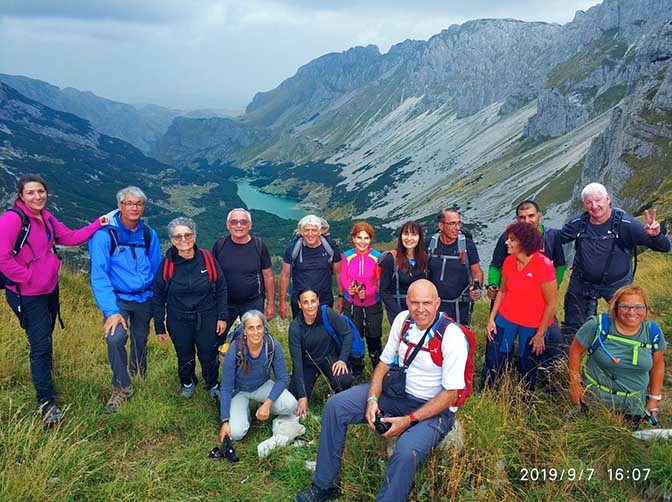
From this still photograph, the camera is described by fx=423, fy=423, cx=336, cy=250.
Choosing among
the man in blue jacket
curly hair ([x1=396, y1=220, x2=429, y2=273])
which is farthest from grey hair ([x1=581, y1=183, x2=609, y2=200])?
the man in blue jacket

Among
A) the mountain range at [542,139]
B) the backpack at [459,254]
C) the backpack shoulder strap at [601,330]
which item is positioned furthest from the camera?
the mountain range at [542,139]

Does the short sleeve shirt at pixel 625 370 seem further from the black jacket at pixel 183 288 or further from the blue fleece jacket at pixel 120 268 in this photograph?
the blue fleece jacket at pixel 120 268

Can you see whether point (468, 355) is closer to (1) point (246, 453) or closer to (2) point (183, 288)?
(1) point (246, 453)

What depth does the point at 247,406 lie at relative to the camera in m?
5.26

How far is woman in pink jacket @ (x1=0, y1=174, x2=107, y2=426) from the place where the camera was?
178 inches

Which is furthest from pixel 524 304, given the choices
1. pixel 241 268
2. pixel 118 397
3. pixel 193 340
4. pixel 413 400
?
pixel 118 397

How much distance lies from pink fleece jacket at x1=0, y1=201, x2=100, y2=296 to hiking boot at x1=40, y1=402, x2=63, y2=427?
50.3 inches

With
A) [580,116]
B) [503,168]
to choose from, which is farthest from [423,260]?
[580,116]

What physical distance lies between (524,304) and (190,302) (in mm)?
4188

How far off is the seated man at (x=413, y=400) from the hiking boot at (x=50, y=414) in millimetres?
2809

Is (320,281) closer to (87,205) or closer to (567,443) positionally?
(567,443)

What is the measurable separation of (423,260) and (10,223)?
4.94m

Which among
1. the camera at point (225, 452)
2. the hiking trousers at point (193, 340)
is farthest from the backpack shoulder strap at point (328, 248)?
the camera at point (225, 452)

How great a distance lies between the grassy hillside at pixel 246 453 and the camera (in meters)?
3.56
